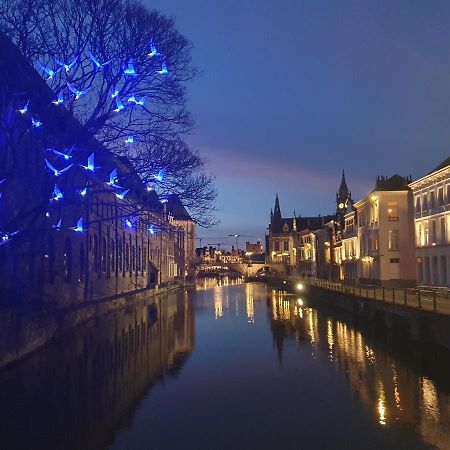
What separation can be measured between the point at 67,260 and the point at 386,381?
26.2 meters

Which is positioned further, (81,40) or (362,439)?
(81,40)

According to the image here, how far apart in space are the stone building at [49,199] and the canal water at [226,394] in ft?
15.5

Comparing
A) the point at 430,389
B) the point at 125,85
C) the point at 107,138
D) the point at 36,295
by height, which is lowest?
the point at 430,389

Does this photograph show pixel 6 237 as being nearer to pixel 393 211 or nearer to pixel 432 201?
pixel 432 201

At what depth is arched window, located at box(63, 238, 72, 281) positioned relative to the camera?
1464 inches

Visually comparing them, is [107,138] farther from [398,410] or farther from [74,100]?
[398,410]

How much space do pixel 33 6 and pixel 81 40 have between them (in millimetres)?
2125

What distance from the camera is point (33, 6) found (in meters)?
19.1

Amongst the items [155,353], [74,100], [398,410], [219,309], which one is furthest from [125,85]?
[219,309]

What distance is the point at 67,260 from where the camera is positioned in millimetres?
38406

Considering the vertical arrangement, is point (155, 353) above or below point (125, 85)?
below

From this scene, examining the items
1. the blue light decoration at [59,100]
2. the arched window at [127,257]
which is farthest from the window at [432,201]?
the blue light decoration at [59,100]

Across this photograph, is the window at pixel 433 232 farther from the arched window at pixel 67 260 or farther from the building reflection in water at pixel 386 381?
the arched window at pixel 67 260

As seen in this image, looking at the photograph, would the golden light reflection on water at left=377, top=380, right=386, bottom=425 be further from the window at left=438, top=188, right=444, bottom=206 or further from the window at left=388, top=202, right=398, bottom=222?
the window at left=388, top=202, right=398, bottom=222
